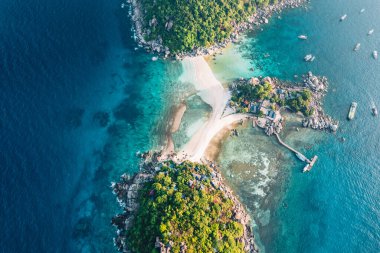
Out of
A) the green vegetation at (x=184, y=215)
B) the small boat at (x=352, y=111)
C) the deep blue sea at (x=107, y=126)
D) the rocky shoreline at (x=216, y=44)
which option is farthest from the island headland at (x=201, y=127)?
the small boat at (x=352, y=111)

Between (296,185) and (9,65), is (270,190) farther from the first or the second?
(9,65)

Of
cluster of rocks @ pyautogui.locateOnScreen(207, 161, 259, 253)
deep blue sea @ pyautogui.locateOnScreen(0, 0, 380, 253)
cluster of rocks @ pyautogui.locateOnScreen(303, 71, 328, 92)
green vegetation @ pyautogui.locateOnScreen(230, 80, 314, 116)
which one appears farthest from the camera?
cluster of rocks @ pyautogui.locateOnScreen(303, 71, 328, 92)

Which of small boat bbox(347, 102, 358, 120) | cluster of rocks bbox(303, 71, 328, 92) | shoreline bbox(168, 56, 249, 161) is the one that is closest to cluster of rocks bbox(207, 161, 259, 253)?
shoreline bbox(168, 56, 249, 161)

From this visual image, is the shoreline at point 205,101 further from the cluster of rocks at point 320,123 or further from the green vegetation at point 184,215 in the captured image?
the cluster of rocks at point 320,123

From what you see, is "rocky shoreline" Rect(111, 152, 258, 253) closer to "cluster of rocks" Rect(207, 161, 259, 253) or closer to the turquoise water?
"cluster of rocks" Rect(207, 161, 259, 253)

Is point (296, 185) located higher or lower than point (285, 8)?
lower

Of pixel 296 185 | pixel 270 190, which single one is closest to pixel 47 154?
pixel 270 190
